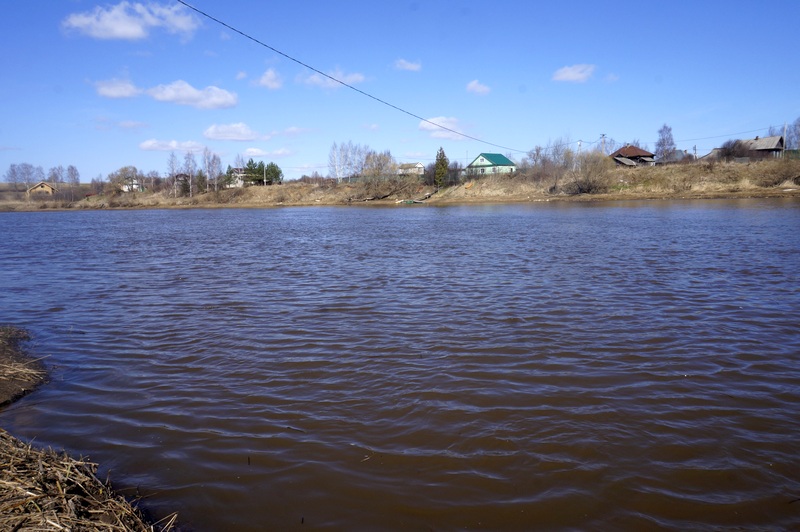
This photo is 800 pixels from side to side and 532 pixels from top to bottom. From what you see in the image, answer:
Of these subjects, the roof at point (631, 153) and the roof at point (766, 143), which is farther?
the roof at point (631, 153)

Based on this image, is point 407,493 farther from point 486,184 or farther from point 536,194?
point 486,184

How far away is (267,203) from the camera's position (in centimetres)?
Result: 7800

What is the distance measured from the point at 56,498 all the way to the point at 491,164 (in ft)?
291

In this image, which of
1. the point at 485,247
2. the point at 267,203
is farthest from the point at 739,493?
the point at 267,203

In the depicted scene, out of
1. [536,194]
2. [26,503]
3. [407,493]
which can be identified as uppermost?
[536,194]

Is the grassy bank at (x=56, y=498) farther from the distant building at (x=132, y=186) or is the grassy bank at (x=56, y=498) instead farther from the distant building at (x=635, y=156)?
the distant building at (x=132, y=186)

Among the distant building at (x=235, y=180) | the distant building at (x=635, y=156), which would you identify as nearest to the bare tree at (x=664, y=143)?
the distant building at (x=635, y=156)

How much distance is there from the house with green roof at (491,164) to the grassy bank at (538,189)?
16.1 metres

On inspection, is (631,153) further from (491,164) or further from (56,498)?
(56,498)

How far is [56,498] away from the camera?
286 centimetres

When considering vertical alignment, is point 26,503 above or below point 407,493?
above

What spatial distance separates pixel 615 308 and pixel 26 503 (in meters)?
8.16

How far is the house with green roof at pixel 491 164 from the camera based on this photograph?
86.8m

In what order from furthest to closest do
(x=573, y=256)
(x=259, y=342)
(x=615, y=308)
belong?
(x=573, y=256) < (x=615, y=308) < (x=259, y=342)
